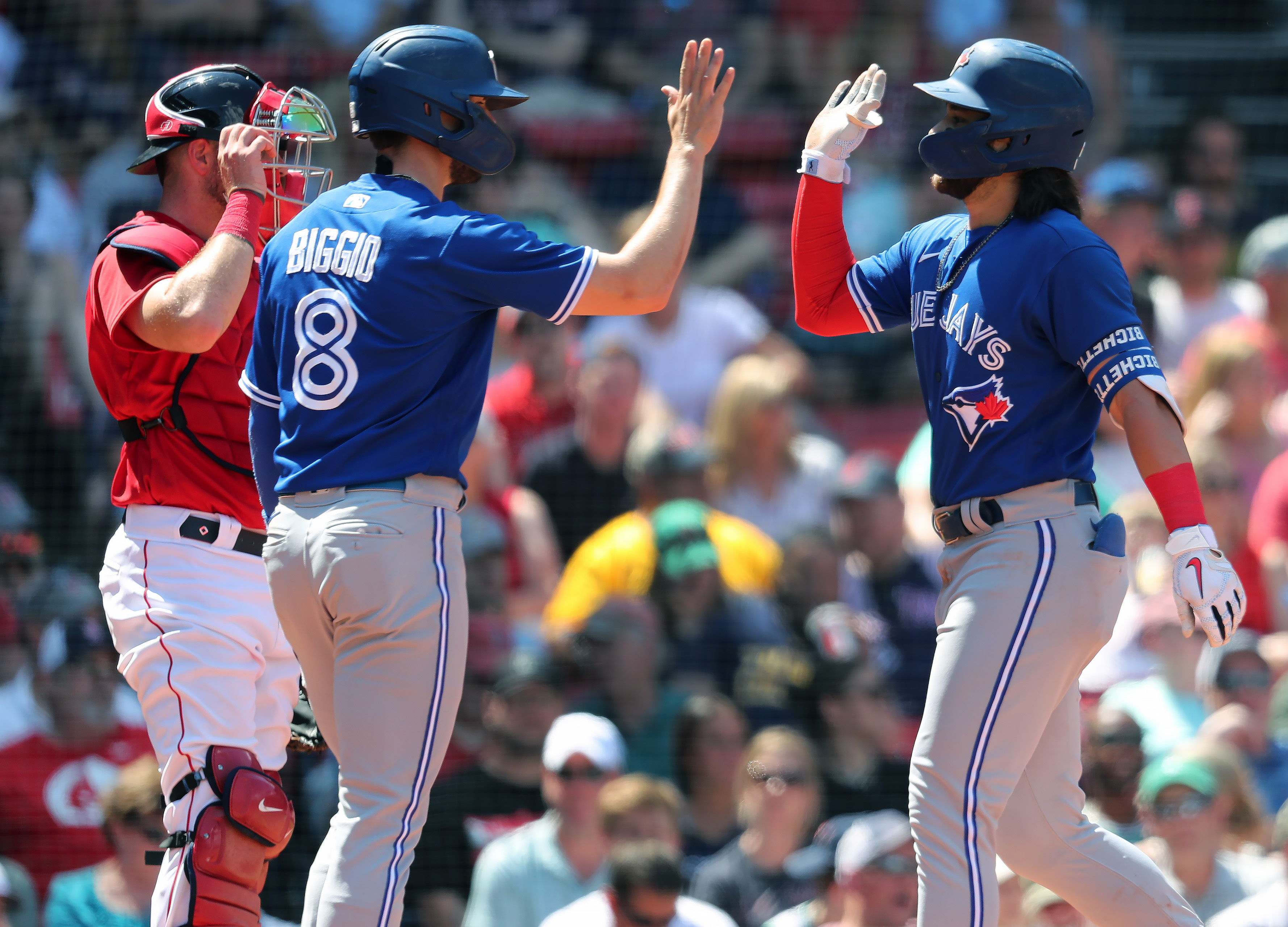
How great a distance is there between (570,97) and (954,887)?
6.97 meters

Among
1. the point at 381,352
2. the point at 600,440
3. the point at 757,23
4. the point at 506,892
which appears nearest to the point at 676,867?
the point at 506,892

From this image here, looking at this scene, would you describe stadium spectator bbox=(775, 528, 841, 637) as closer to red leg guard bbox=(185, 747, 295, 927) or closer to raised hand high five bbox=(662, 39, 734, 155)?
raised hand high five bbox=(662, 39, 734, 155)

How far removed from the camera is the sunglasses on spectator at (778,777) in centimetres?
539

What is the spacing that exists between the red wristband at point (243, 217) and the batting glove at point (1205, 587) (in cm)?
199

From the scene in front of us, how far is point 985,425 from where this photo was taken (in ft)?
10.8

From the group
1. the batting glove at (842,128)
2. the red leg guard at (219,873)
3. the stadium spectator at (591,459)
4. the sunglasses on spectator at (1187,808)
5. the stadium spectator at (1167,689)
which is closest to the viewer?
the red leg guard at (219,873)

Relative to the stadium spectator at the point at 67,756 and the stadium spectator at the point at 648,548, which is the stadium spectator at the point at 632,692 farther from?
the stadium spectator at the point at 67,756

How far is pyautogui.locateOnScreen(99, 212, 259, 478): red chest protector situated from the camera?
11.8 ft

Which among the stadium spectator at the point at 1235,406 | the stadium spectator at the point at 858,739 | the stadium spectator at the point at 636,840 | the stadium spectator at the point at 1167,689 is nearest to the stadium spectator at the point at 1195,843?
the stadium spectator at the point at 1167,689

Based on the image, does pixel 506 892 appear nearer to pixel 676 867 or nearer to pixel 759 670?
pixel 676 867

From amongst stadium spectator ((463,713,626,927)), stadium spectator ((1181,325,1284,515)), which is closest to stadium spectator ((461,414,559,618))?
stadium spectator ((463,713,626,927))

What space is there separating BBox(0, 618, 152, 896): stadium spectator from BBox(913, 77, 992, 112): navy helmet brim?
12.5 ft

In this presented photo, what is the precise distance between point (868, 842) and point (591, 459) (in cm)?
258

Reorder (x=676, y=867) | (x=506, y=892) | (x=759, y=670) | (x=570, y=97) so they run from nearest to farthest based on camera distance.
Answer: (x=676, y=867)
(x=506, y=892)
(x=759, y=670)
(x=570, y=97)
